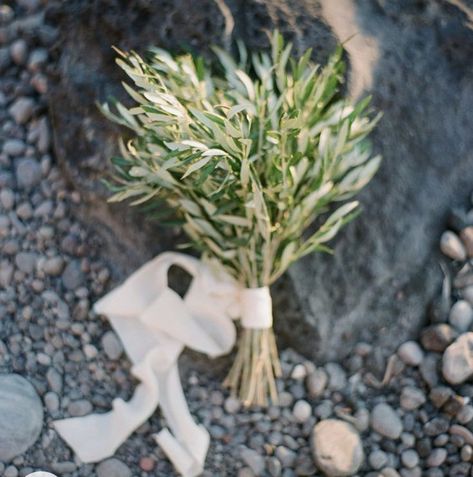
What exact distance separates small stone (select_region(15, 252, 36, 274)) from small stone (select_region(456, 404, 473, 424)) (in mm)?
929

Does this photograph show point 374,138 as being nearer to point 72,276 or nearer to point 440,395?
point 440,395

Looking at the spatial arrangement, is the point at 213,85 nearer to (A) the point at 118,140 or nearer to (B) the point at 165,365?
(A) the point at 118,140

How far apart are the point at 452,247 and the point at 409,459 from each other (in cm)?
45

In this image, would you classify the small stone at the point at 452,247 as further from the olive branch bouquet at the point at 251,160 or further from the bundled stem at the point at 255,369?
the bundled stem at the point at 255,369

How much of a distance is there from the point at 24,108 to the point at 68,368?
1.99 ft

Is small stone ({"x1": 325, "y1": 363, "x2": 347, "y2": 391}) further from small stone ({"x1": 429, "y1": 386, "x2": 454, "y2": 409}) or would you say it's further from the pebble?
the pebble

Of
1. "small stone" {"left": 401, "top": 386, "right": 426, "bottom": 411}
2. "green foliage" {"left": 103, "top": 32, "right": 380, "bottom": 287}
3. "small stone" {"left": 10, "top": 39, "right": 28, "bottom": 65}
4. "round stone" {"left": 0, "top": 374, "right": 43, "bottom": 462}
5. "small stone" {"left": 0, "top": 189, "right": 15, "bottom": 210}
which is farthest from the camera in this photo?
"small stone" {"left": 10, "top": 39, "right": 28, "bottom": 65}

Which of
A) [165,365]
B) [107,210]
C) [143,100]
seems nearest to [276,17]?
[143,100]

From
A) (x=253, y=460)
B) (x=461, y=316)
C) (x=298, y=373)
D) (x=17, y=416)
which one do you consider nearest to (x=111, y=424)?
(x=17, y=416)

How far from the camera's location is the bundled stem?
6.47ft

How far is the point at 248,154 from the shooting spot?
1.78 metres

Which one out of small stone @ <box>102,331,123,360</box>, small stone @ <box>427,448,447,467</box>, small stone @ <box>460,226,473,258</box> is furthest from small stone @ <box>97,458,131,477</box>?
small stone @ <box>460,226,473,258</box>

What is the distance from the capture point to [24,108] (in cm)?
221

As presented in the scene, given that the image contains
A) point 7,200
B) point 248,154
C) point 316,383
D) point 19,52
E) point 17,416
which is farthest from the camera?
point 19,52
